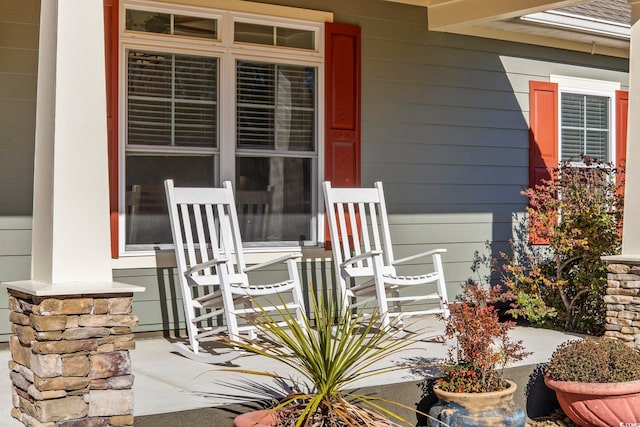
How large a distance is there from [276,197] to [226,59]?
3.37 feet

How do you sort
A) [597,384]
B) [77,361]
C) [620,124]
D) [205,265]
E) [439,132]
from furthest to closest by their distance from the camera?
[620,124]
[439,132]
[205,265]
[597,384]
[77,361]

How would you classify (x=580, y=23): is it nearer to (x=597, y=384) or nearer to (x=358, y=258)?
(x=358, y=258)

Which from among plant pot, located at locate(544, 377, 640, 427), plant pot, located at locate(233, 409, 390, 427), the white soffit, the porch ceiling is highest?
the white soffit

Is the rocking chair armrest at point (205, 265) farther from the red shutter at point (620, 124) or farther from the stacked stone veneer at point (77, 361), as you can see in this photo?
the red shutter at point (620, 124)

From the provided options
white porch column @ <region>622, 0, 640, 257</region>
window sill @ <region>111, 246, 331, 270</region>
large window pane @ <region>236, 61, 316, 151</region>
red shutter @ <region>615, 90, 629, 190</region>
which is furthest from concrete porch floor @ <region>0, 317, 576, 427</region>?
red shutter @ <region>615, 90, 629, 190</region>

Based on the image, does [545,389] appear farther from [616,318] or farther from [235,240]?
[235,240]

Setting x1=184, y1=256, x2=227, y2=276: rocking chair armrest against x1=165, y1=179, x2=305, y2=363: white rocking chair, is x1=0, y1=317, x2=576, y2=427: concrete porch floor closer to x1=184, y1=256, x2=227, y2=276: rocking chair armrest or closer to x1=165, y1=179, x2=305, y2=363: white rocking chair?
x1=165, y1=179, x2=305, y2=363: white rocking chair

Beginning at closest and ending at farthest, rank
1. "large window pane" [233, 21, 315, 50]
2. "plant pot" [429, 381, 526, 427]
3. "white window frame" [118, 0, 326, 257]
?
1. "plant pot" [429, 381, 526, 427]
2. "white window frame" [118, 0, 326, 257]
3. "large window pane" [233, 21, 315, 50]

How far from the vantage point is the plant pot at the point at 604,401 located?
4637mm

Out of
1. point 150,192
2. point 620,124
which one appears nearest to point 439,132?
point 620,124

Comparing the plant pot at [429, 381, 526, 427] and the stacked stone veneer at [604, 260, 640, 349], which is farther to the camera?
the stacked stone veneer at [604, 260, 640, 349]

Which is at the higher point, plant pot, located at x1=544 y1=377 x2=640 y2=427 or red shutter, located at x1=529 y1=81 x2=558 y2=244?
red shutter, located at x1=529 y1=81 x2=558 y2=244

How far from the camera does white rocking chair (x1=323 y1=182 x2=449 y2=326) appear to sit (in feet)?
18.3

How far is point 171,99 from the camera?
18.7 ft
